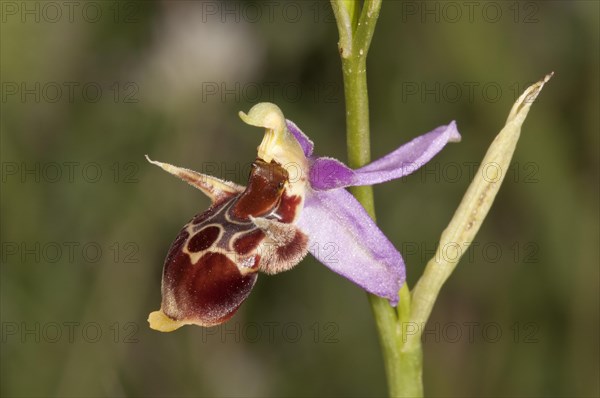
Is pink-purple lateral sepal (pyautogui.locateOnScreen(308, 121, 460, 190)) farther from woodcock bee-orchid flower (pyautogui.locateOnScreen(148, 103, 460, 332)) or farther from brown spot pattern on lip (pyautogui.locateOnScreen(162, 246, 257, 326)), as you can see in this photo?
brown spot pattern on lip (pyautogui.locateOnScreen(162, 246, 257, 326))

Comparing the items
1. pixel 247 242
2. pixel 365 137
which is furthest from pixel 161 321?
pixel 365 137

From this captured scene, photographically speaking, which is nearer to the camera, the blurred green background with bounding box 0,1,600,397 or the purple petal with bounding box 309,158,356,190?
the purple petal with bounding box 309,158,356,190

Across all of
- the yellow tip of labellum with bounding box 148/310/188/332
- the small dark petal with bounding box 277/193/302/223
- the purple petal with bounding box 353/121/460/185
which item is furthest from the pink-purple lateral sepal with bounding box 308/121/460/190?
the yellow tip of labellum with bounding box 148/310/188/332

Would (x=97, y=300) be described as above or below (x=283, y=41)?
below

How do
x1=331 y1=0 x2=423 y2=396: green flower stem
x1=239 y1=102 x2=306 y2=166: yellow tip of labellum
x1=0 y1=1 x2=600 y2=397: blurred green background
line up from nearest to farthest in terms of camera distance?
x1=331 y1=0 x2=423 y2=396: green flower stem < x1=239 y1=102 x2=306 y2=166: yellow tip of labellum < x1=0 y1=1 x2=600 y2=397: blurred green background

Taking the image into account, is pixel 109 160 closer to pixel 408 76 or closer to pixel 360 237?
pixel 408 76

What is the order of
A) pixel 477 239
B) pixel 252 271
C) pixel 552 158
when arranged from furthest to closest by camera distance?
pixel 477 239 → pixel 552 158 → pixel 252 271

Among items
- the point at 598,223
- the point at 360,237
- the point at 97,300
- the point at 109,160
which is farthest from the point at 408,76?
the point at 360,237
